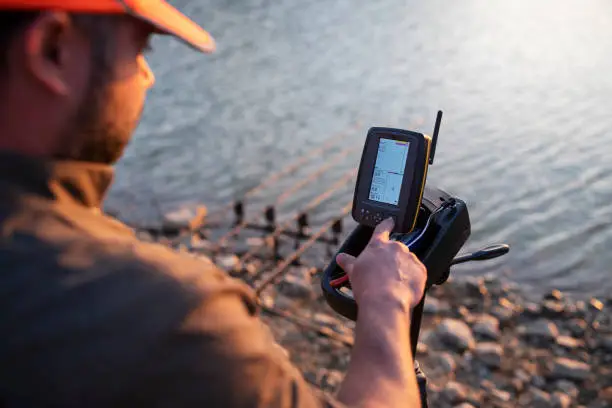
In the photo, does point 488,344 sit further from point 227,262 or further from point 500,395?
point 227,262

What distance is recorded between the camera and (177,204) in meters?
8.73

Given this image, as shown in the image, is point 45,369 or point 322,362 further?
point 322,362

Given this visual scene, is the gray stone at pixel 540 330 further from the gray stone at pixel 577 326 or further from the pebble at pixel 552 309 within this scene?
the pebble at pixel 552 309

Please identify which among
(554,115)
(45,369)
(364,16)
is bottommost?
(45,369)

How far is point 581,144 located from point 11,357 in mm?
10356

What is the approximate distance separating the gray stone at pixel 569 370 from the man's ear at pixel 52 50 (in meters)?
4.83

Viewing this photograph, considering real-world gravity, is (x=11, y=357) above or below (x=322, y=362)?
above

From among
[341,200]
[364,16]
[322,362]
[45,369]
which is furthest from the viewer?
[364,16]

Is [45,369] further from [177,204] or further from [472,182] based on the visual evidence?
[472,182]

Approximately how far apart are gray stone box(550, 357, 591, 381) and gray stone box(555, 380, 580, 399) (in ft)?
0.24

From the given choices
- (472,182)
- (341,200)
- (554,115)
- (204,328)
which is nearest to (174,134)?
(341,200)

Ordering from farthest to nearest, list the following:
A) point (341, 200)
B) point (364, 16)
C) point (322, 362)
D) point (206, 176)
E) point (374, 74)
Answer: point (364, 16) → point (374, 74) → point (206, 176) → point (341, 200) → point (322, 362)

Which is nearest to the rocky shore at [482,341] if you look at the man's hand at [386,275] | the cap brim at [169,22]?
the man's hand at [386,275]

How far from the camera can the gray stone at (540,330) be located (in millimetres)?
5586
